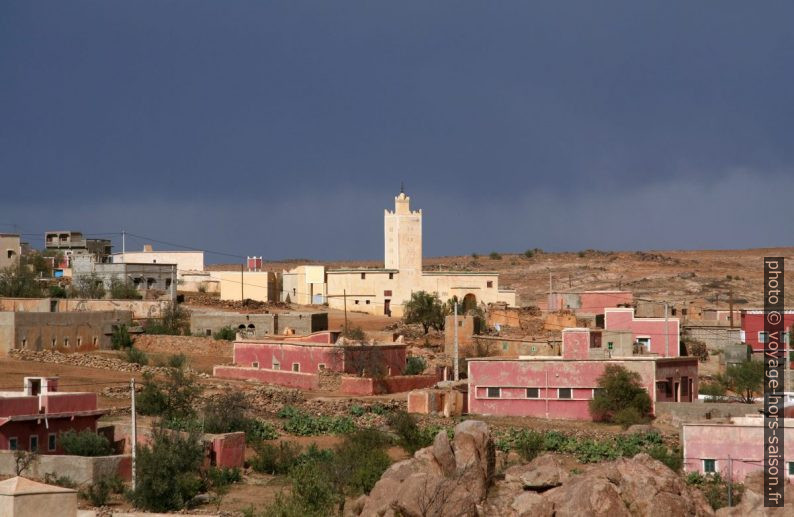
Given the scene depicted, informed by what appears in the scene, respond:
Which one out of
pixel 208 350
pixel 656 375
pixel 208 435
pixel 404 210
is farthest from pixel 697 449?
pixel 404 210

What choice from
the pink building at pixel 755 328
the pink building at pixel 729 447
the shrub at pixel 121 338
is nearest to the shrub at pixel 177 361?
the shrub at pixel 121 338

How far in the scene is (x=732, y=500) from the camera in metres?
27.8

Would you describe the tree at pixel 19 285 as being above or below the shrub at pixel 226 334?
above

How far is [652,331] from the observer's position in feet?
168

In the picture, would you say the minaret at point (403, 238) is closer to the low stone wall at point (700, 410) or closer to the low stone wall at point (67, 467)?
the low stone wall at point (700, 410)

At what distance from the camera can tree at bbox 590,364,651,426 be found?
39281 millimetres

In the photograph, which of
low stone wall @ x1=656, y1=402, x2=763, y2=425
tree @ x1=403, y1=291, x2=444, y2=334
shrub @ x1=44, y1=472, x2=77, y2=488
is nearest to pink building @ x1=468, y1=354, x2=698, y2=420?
low stone wall @ x1=656, y1=402, x2=763, y2=425

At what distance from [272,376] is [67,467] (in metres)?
17.5

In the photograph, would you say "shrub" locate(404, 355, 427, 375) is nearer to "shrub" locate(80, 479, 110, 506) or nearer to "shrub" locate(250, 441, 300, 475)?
"shrub" locate(250, 441, 300, 475)

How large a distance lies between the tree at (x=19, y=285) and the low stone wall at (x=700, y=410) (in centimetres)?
3195

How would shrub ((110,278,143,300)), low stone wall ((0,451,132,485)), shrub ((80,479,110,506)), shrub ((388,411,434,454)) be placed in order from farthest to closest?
shrub ((110,278,143,300))
shrub ((388,411,434,454))
low stone wall ((0,451,132,485))
shrub ((80,479,110,506))

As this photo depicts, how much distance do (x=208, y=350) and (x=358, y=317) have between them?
1393 centimetres

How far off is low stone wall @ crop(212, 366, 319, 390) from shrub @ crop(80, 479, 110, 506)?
17205 millimetres

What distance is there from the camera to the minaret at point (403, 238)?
69819 millimetres
